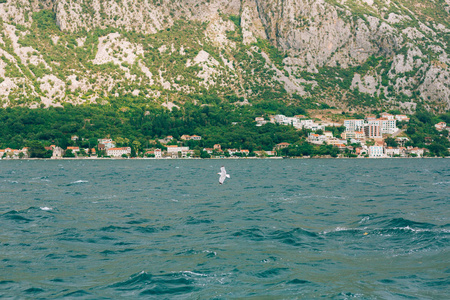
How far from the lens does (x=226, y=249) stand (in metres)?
20.2

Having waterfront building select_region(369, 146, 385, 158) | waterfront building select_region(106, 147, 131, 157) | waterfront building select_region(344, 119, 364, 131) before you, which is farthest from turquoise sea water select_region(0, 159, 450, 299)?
waterfront building select_region(344, 119, 364, 131)

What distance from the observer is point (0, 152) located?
14600 cm

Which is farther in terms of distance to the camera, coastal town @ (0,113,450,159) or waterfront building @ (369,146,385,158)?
waterfront building @ (369,146,385,158)

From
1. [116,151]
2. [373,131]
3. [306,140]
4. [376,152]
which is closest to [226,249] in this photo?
[116,151]

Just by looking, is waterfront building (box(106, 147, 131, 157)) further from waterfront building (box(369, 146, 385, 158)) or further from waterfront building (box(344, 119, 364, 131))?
→ waterfront building (box(344, 119, 364, 131))

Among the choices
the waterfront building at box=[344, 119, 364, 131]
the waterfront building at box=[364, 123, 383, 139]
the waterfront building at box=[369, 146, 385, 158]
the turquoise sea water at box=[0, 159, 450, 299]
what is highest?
the waterfront building at box=[344, 119, 364, 131]

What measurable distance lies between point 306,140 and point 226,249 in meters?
161

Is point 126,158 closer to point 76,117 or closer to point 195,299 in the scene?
point 76,117

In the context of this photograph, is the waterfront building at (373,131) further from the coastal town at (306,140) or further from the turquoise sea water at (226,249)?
the turquoise sea water at (226,249)

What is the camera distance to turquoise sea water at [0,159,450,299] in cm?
1530

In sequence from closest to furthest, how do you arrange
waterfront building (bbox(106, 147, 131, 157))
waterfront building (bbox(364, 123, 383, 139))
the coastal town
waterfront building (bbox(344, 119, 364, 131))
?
1. waterfront building (bbox(106, 147, 131, 157))
2. the coastal town
3. waterfront building (bbox(364, 123, 383, 139))
4. waterfront building (bbox(344, 119, 364, 131))

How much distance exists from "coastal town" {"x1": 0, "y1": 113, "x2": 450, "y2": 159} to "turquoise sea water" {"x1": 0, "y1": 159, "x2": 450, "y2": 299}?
123 meters

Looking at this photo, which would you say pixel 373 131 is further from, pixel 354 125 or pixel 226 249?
pixel 226 249

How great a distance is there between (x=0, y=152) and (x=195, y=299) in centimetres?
14815
